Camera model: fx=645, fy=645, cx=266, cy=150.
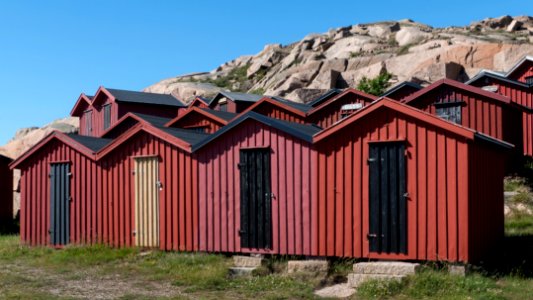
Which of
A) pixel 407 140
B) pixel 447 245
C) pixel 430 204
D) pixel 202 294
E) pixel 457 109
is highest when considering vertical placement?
pixel 457 109

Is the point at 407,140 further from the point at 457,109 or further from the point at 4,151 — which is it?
the point at 4,151

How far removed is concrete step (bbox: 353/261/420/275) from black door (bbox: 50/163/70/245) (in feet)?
33.4

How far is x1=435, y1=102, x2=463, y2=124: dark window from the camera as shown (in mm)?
26578

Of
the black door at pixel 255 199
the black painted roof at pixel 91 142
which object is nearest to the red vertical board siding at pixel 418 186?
the black door at pixel 255 199

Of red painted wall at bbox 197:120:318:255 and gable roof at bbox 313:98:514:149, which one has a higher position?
gable roof at bbox 313:98:514:149

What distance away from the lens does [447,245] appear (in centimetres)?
1341

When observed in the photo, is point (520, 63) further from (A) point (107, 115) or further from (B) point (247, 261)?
(A) point (107, 115)

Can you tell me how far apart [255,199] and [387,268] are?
13.4 feet

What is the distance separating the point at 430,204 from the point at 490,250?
94.1 inches

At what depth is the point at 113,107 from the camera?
3769 cm

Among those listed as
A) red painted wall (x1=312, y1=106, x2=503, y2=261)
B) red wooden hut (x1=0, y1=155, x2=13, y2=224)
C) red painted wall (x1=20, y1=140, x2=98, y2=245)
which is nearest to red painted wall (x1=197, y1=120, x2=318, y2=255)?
red painted wall (x1=312, y1=106, x2=503, y2=261)

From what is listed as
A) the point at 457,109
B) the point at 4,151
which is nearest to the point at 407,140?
the point at 457,109

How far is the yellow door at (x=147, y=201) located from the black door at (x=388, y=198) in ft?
21.3

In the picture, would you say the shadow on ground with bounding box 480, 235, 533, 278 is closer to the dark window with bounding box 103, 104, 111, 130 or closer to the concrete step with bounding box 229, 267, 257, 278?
the concrete step with bounding box 229, 267, 257, 278
